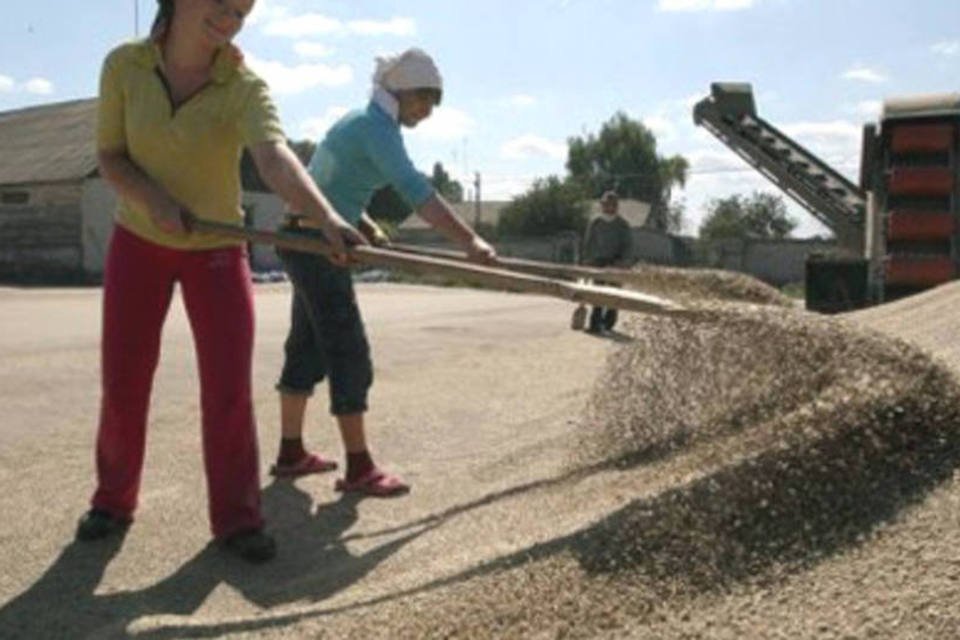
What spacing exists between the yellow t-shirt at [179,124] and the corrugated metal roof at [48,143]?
30.0m

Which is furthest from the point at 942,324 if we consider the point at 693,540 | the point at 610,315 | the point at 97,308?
the point at 97,308

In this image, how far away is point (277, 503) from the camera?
4770 mm

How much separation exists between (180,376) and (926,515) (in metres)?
6.90

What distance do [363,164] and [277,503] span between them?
1.41 metres

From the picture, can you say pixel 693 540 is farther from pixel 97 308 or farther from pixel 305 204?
→ pixel 97 308

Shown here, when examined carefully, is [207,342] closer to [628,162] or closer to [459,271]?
[459,271]

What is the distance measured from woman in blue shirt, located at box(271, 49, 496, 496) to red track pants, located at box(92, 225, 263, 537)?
645 mm

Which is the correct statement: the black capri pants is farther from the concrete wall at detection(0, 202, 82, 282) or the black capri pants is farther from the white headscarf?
the concrete wall at detection(0, 202, 82, 282)

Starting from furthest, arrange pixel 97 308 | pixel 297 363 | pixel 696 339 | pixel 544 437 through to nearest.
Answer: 1. pixel 97 308
2. pixel 544 437
3. pixel 297 363
4. pixel 696 339

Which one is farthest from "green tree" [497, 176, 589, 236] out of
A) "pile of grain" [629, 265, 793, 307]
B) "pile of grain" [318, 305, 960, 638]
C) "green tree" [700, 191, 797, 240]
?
"pile of grain" [318, 305, 960, 638]

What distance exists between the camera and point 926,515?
2908mm

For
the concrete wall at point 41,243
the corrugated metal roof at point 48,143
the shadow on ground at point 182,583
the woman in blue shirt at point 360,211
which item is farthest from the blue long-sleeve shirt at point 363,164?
the concrete wall at point 41,243

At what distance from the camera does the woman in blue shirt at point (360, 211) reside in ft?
15.5

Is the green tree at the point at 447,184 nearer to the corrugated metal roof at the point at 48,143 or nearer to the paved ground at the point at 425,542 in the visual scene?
the corrugated metal roof at the point at 48,143
